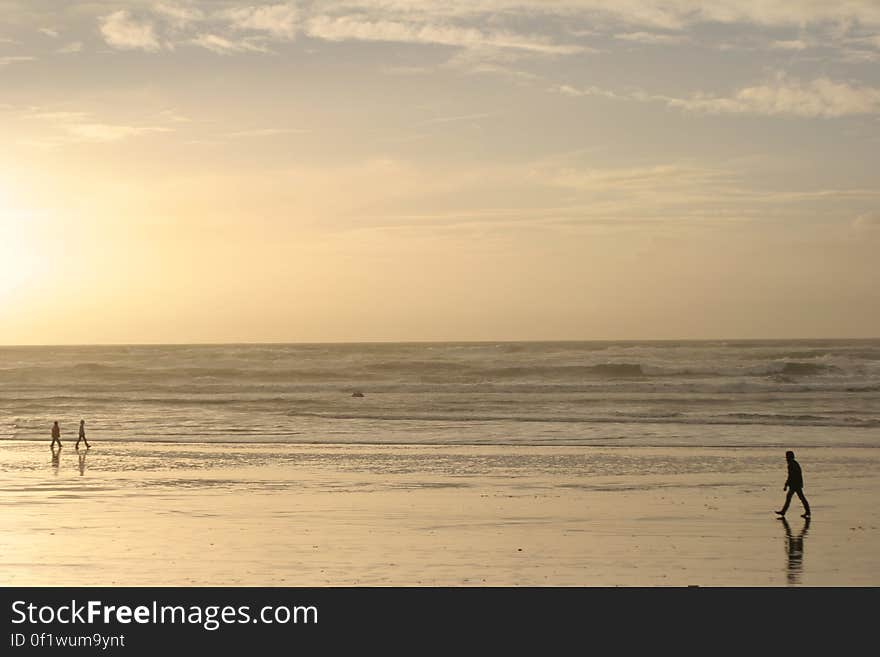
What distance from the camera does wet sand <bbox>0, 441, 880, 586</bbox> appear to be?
1441 cm

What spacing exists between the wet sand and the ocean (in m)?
8.16

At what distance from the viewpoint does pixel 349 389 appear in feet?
246

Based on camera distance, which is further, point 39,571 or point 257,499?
point 257,499

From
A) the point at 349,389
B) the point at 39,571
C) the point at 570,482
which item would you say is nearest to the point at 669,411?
the point at 570,482

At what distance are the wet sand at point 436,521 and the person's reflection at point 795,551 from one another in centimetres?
4

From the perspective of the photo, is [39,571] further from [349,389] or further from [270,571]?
[349,389]
